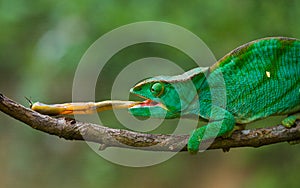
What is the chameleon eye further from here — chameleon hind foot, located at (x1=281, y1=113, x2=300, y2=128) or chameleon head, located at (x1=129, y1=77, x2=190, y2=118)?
chameleon hind foot, located at (x1=281, y1=113, x2=300, y2=128)

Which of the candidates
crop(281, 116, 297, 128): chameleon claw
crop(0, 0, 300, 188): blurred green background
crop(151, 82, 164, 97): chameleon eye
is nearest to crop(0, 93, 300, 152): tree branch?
crop(281, 116, 297, 128): chameleon claw

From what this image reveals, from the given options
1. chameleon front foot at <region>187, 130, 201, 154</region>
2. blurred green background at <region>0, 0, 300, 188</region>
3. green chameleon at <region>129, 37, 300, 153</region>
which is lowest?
chameleon front foot at <region>187, 130, 201, 154</region>

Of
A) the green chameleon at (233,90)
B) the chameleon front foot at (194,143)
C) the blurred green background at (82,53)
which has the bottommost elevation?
the chameleon front foot at (194,143)

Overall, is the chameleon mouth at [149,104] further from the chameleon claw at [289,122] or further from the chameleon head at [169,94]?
the chameleon claw at [289,122]

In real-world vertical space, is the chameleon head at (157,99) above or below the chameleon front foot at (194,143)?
above

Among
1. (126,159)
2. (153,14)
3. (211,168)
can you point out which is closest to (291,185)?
(126,159)

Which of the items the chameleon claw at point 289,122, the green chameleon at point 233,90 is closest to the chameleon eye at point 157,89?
the green chameleon at point 233,90

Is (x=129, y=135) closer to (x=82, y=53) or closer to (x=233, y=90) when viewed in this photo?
(x=233, y=90)

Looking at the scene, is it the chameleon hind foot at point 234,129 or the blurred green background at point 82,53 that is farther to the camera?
the blurred green background at point 82,53
